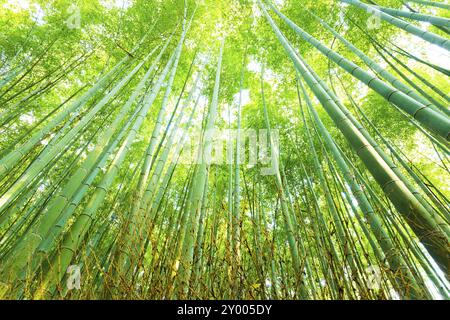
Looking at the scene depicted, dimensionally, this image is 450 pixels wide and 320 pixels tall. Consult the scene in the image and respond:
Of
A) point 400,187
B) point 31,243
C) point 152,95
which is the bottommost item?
point 31,243

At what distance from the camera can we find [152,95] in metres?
2.54

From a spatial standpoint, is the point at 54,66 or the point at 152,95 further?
the point at 54,66

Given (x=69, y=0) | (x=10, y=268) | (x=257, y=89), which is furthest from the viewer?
(x=257, y=89)

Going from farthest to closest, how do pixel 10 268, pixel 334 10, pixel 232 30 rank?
pixel 232 30, pixel 334 10, pixel 10 268

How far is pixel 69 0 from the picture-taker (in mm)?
4801

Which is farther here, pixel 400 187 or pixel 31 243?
pixel 31 243

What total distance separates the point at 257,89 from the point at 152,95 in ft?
11.5

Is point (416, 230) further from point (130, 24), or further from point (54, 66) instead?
point (54, 66)

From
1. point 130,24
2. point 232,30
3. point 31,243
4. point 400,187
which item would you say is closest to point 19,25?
point 130,24

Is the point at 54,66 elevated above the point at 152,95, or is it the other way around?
the point at 54,66

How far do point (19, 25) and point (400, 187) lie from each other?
6701 mm
